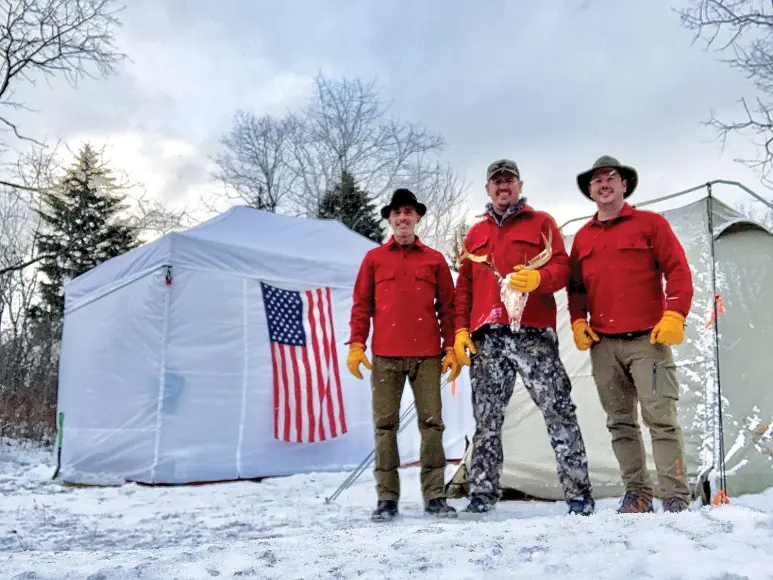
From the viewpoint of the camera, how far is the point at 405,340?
329 centimetres

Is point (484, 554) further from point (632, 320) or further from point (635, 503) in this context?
point (632, 320)

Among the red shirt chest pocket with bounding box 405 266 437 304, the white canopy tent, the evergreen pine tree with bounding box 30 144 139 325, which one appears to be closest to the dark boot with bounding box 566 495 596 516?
the red shirt chest pocket with bounding box 405 266 437 304

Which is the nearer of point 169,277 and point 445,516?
point 445,516

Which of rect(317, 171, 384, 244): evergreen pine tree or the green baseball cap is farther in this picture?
rect(317, 171, 384, 244): evergreen pine tree

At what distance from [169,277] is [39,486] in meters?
1.99

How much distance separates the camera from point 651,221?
2.87 m

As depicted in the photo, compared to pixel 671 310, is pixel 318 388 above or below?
below

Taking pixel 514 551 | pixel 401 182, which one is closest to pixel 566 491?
pixel 514 551

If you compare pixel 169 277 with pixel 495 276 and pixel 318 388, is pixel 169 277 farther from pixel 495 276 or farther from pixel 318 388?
pixel 495 276

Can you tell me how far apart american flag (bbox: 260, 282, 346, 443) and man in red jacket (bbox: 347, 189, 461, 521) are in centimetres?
235

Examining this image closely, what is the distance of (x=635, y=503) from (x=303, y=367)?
3.63 metres

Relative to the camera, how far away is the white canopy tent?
5.22m

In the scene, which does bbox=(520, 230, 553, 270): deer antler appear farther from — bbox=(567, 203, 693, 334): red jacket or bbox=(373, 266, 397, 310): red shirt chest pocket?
bbox=(373, 266, 397, 310): red shirt chest pocket

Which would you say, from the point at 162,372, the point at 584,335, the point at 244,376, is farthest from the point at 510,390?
the point at 162,372
